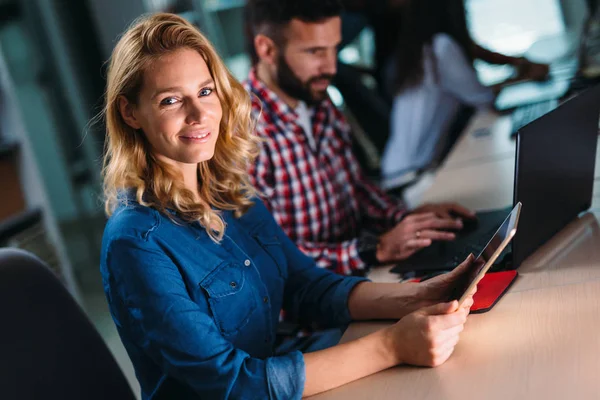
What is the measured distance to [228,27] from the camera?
3949 millimetres

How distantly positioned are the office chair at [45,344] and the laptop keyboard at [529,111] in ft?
5.65

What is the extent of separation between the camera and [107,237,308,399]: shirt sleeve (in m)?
1.02

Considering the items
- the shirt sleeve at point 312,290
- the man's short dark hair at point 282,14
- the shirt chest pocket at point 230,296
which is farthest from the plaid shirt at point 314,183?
the shirt chest pocket at point 230,296

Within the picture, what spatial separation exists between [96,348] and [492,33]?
2.63m

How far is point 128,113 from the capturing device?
48.1 inches

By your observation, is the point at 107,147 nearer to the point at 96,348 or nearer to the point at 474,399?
the point at 96,348

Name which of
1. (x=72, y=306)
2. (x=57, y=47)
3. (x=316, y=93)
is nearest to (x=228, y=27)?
(x=57, y=47)

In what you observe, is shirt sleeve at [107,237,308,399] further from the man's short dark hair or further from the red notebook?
the man's short dark hair

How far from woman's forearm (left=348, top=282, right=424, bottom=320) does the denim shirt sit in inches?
1.1

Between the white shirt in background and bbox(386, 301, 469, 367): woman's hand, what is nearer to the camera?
bbox(386, 301, 469, 367): woman's hand

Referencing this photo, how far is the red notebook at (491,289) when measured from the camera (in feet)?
3.93

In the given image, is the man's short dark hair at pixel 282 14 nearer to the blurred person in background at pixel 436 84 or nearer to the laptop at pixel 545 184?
the laptop at pixel 545 184

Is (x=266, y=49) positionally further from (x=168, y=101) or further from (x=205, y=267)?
(x=205, y=267)

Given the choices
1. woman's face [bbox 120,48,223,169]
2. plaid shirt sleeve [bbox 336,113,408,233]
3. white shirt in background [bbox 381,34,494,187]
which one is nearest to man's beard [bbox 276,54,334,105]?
plaid shirt sleeve [bbox 336,113,408,233]
